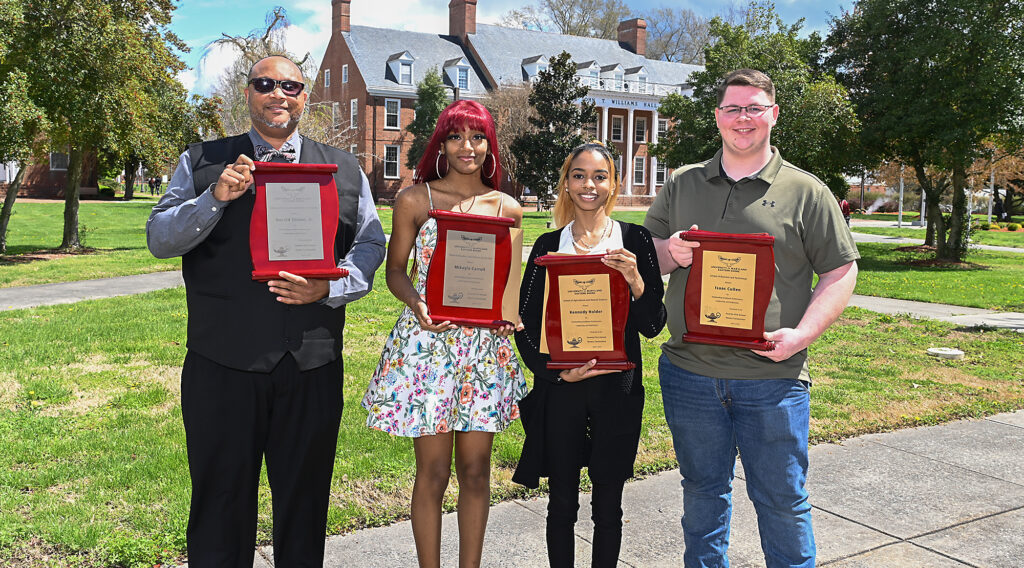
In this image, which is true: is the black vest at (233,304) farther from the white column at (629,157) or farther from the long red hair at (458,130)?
the white column at (629,157)

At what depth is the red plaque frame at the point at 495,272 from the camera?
10.7 ft

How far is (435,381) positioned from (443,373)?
47 millimetres

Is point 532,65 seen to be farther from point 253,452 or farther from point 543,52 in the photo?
point 253,452

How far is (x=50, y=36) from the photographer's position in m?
17.0

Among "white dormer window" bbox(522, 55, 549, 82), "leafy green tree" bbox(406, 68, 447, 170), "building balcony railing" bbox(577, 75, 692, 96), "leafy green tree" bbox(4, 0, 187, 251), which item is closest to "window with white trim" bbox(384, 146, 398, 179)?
"leafy green tree" bbox(406, 68, 447, 170)

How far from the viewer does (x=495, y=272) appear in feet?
10.9

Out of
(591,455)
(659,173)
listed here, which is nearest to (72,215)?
(591,455)

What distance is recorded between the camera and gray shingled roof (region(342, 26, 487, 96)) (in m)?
53.4

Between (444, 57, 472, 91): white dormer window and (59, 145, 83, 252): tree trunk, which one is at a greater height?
(444, 57, 472, 91): white dormer window

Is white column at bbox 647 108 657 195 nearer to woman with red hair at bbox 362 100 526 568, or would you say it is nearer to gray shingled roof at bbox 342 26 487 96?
gray shingled roof at bbox 342 26 487 96

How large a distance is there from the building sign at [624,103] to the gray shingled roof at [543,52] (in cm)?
230

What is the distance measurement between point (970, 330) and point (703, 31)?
65.1 metres

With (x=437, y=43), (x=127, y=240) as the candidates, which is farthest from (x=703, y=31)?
(x=127, y=240)

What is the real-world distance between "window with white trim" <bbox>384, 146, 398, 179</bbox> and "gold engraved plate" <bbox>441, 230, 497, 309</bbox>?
166ft
